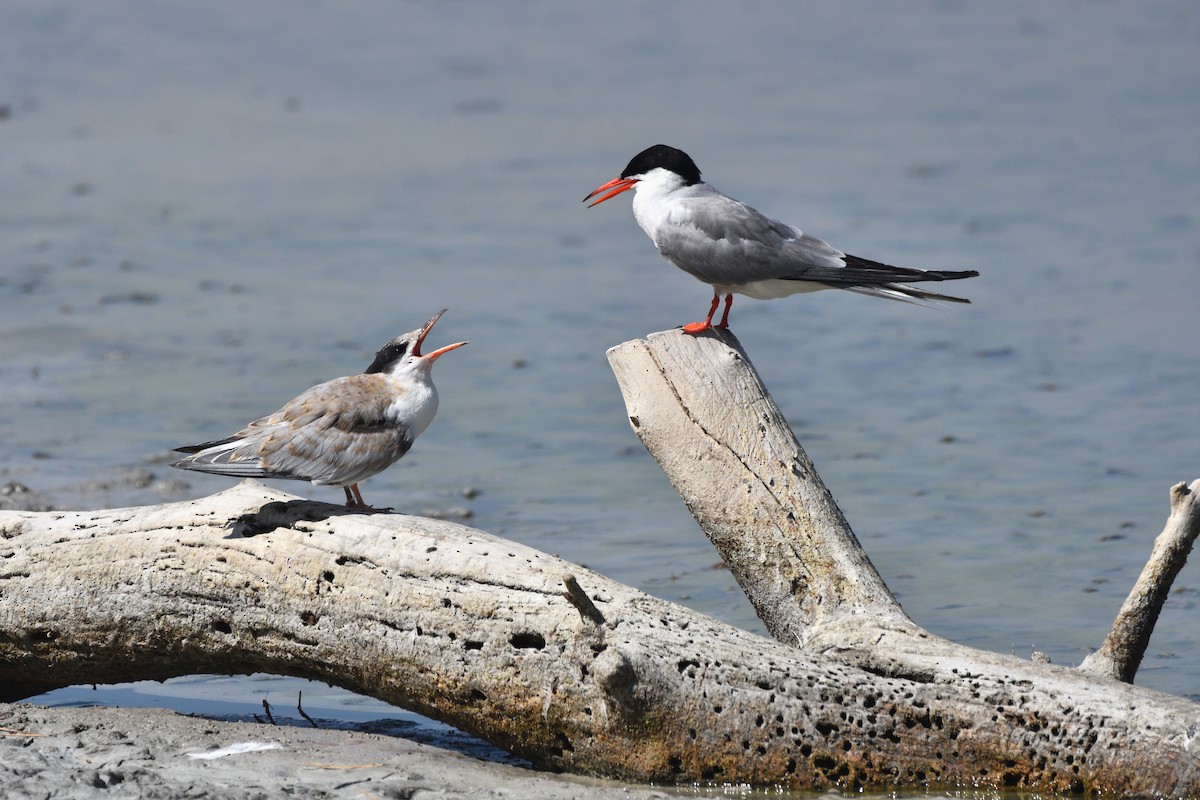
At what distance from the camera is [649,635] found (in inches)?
200

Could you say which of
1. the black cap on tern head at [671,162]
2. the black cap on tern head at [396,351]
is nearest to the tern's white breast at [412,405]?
the black cap on tern head at [396,351]

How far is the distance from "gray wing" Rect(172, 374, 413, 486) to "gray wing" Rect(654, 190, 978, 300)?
1.54 meters

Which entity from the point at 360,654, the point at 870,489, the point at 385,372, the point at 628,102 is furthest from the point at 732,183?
the point at 360,654

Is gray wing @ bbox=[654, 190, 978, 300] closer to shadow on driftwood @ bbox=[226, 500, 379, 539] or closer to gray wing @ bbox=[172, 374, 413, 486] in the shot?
gray wing @ bbox=[172, 374, 413, 486]

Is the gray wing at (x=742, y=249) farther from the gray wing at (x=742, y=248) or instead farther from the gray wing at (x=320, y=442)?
the gray wing at (x=320, y=442)

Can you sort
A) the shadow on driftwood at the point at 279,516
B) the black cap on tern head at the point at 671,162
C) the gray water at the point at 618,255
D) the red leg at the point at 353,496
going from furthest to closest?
the gray water at the point at 618,255, the black cap on tern head at the point at 671,162, the red leg at the point at 353,496, the shadow on driftwood at the point at 279,516

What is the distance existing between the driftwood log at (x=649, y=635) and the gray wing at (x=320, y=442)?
5.1 inches

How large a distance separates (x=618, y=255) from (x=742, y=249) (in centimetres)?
586

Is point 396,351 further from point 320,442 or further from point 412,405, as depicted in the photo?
point 320,442

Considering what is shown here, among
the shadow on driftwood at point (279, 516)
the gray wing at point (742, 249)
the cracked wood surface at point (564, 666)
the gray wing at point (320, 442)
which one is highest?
the gray wing at point (742, 249)

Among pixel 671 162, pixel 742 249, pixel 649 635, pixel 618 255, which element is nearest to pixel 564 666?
pixel 649 635

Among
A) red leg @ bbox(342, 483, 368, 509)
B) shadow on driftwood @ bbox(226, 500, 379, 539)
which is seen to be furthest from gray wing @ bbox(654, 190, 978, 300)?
shadow on driftwood @ bbox(226, 500, 379, 539)

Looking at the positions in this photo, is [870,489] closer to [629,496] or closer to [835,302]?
[629,496]

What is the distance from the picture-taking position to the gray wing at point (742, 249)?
6.53 metres
